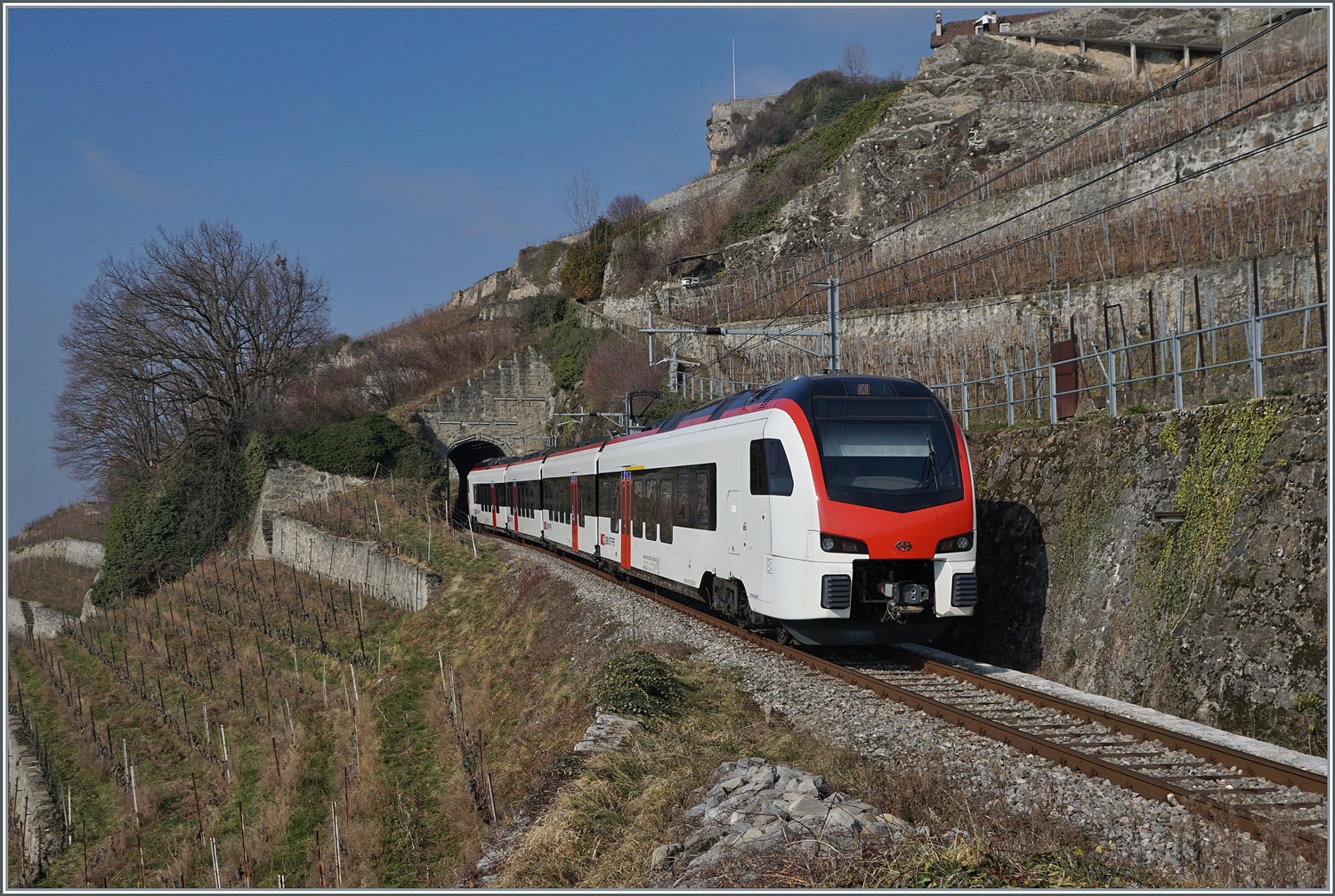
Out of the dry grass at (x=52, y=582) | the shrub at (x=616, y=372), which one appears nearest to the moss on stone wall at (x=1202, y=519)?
the shrub at (x=616, y=372)

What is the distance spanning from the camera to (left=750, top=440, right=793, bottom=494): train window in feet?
35.2

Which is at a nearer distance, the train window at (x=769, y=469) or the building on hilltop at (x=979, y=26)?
the train window at (x=769, y=469)

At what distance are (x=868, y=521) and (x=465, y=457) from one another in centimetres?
4271

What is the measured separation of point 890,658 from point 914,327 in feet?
57.8

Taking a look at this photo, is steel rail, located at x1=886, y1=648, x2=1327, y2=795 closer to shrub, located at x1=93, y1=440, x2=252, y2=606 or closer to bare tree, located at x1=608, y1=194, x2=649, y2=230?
shrub, located at x1=93, y1=440, x2=252, y2=606

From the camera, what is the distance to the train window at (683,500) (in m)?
14.0

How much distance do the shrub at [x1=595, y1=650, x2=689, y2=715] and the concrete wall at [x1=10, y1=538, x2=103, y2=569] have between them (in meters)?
45.4

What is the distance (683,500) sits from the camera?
14.2m

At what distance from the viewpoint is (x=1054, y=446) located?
12.5 m

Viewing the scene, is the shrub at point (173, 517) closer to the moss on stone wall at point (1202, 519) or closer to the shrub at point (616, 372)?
the shrub at point (616, 372)

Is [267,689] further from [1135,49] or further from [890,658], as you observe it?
[1135,49]

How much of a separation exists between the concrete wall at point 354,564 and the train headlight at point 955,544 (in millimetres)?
15522

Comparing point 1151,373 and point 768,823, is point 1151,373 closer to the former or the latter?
point 1151,373

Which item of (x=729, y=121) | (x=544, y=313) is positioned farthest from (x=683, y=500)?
(x=729, y=121)
